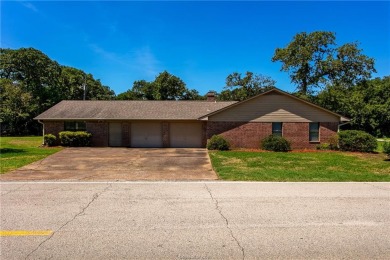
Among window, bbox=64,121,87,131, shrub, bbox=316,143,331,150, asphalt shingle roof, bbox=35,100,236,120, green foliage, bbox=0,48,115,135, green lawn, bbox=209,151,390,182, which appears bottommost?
green lawn, bbox=209,151,390,182

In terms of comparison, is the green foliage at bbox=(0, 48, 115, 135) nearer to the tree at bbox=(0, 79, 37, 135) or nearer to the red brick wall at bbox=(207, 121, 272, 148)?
the tree at bbox=(0, 79, 37, 135)

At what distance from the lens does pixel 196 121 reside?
2555 centimetres

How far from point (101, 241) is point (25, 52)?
179 feet

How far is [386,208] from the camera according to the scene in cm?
693

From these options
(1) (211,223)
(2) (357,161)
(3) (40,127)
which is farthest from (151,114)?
(3) (40,127)

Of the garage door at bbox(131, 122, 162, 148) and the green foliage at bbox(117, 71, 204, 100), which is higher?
the green foliage at bbox(117, 71, 204, 100)

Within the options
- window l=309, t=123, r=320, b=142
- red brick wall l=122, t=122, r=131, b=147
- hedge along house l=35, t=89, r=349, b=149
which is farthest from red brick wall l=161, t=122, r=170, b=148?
window l=309, t=123, r=320, b=142

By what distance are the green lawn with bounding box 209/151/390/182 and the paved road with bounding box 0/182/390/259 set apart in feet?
7.43

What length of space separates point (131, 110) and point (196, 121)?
19.4 ft

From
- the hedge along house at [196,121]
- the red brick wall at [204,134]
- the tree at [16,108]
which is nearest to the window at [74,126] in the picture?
the hedge along house at [196,121]

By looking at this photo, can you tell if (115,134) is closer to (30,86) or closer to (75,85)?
(30,86)

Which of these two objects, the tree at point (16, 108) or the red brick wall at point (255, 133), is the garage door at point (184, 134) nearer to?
the red brick wall at point (255, 133)

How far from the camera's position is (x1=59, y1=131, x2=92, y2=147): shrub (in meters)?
24.0

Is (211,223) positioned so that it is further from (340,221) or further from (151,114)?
(151,114)
